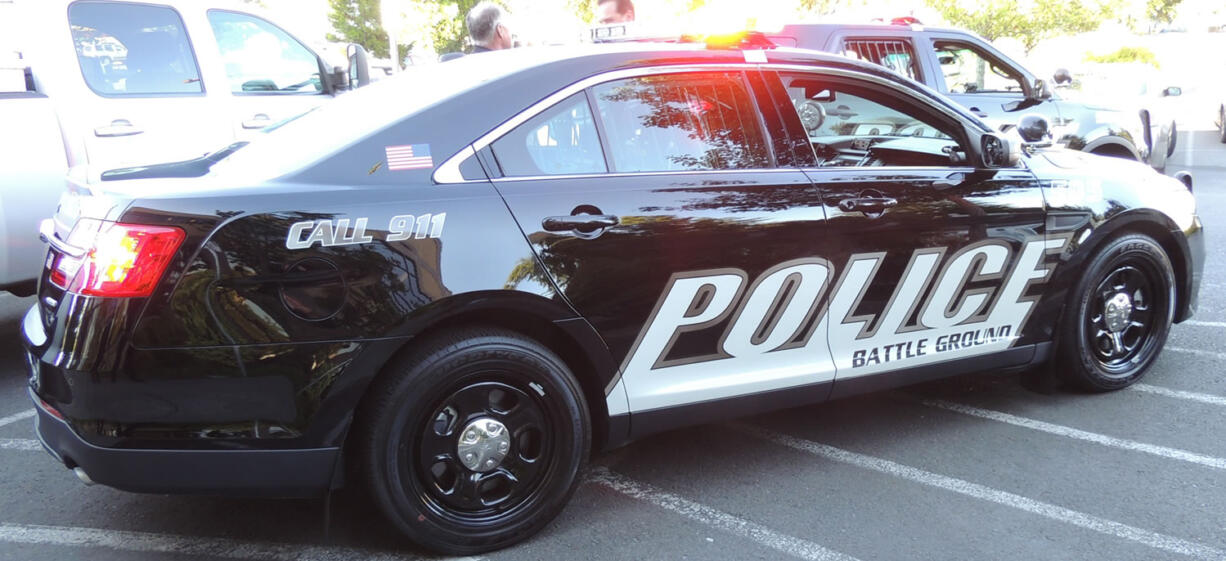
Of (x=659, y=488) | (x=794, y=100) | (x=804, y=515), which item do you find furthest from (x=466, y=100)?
(x=804, y=515)

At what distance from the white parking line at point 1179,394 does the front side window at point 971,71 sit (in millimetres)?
3406

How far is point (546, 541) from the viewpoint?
3.16m

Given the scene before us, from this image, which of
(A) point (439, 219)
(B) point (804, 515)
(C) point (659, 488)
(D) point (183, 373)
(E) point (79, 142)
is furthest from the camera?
(E) point (79, 142)

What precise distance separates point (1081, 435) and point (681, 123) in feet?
7.09

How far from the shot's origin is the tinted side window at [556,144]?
3045 millimetres

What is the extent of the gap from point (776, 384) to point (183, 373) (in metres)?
1.94

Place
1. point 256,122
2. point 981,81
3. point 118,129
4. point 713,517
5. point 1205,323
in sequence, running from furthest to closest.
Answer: point 981,81, point 256,122, point 1205,323, point 118,129, point 713,517

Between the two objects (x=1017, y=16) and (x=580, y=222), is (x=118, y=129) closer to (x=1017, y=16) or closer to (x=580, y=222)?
(x=580, y=222)

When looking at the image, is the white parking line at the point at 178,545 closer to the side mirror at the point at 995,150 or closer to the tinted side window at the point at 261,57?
the side mirror at the point at 995,150

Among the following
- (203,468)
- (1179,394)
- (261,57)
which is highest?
(261,57)

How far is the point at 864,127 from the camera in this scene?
4.27 metres

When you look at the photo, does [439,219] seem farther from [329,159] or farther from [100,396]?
[100,396]

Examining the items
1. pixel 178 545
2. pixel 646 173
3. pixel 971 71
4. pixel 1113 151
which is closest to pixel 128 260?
pixel 178 545

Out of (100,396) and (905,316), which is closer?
(100,396)
